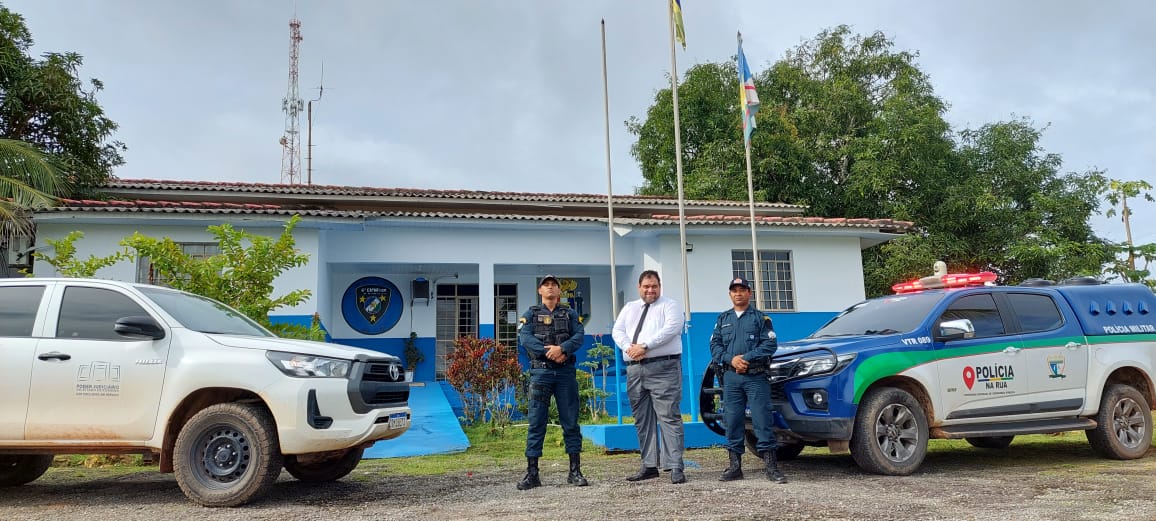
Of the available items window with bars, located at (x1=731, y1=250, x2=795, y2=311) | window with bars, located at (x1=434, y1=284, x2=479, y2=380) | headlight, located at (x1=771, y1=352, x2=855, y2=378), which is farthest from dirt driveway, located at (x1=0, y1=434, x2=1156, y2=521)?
window with bars, located at (x1=434, y1=284, x2=479, y2=380)

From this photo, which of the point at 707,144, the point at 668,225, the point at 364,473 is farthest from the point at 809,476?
the point at 707,144

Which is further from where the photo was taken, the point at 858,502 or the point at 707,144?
the point at 707,144

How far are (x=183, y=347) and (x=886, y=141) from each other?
20.4m

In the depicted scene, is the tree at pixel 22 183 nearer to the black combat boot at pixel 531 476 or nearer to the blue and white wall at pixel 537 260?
the blue and white wall at pixel 537 260

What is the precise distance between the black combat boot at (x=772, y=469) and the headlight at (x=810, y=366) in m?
0.70

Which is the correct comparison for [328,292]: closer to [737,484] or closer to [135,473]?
[135,473]

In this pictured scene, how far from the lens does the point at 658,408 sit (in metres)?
6.14

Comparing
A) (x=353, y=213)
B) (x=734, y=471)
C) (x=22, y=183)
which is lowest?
(x=734, y=471)

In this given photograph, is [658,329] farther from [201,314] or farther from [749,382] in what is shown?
[201,314]

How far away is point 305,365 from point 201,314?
1251 mm

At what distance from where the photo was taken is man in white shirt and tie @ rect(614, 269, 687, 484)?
607 centimetres

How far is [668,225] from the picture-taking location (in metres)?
12.9

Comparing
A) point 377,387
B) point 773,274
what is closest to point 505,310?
point 773,274

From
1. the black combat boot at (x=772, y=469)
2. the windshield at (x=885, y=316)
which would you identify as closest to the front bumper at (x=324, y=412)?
the black combat boot at (x=772, y=469)
